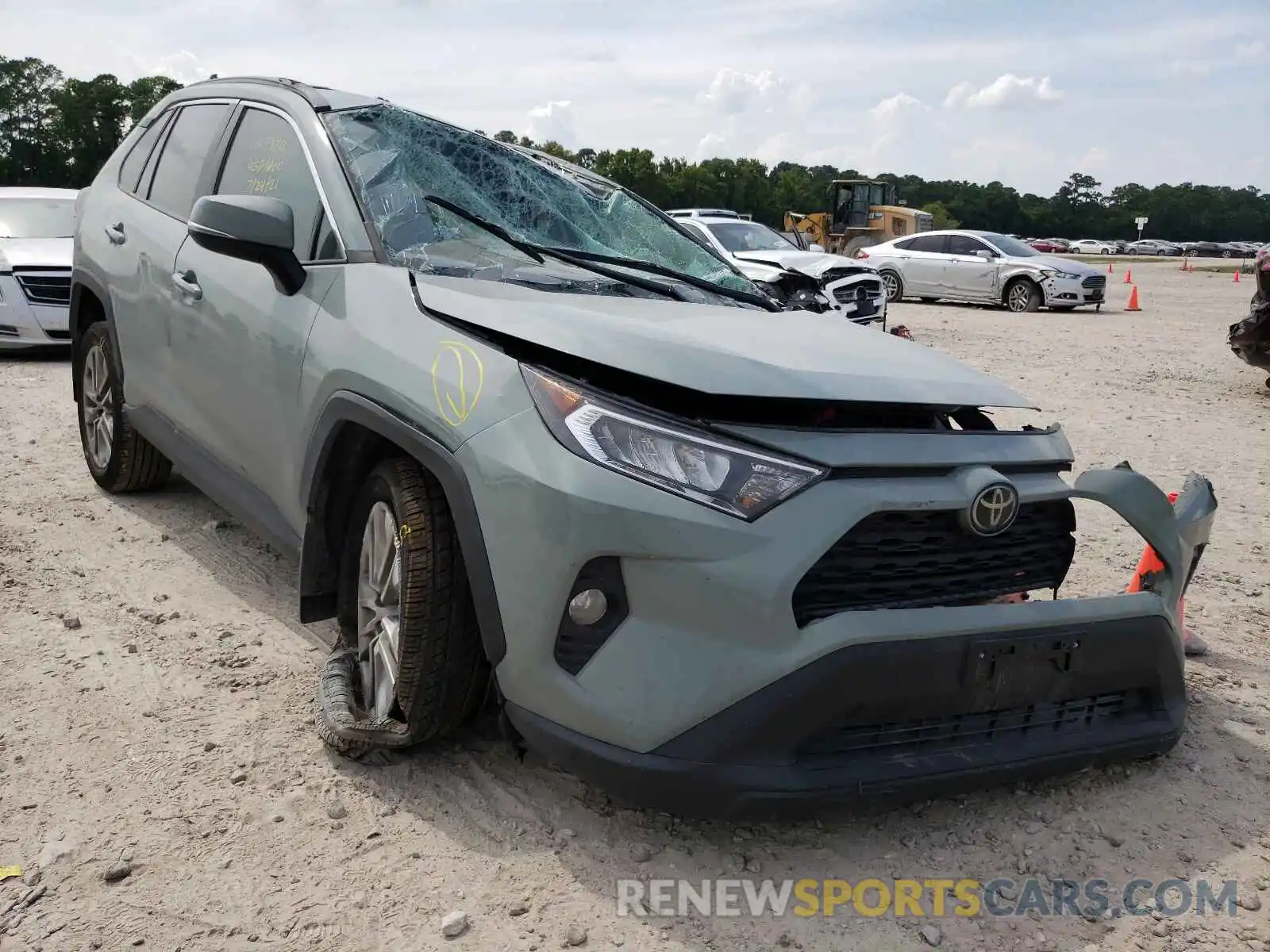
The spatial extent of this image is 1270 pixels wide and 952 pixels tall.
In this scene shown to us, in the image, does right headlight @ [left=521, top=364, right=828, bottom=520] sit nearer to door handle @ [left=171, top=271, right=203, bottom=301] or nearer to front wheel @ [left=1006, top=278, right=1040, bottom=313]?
door handle @ [left=171, top=271, right=203, bottom=301]

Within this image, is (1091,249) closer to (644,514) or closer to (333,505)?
(333,505)

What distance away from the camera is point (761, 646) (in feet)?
7.11

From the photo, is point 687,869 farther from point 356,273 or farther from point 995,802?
point 356,273

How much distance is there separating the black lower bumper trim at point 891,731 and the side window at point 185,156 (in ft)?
9.07

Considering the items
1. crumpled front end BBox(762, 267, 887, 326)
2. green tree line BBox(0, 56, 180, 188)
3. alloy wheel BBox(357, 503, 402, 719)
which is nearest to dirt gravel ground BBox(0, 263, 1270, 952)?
alloy wheel BBox(357, 503, 402, 719)

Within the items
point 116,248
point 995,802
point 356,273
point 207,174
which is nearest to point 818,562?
point 995,802

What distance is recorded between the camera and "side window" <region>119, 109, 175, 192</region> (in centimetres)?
468

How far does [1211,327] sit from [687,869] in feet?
55.2

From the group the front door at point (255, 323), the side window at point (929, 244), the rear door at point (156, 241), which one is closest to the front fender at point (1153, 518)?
the front door at point (255, 323)

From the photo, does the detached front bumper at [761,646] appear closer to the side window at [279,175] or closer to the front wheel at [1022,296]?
the side window at [279,175]

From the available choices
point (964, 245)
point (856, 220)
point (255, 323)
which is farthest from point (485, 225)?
point (856, 220)

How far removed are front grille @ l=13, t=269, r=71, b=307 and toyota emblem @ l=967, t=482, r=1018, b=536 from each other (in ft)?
29.7

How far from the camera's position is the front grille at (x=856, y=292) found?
13148mm

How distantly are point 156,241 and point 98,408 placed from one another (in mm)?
1243
